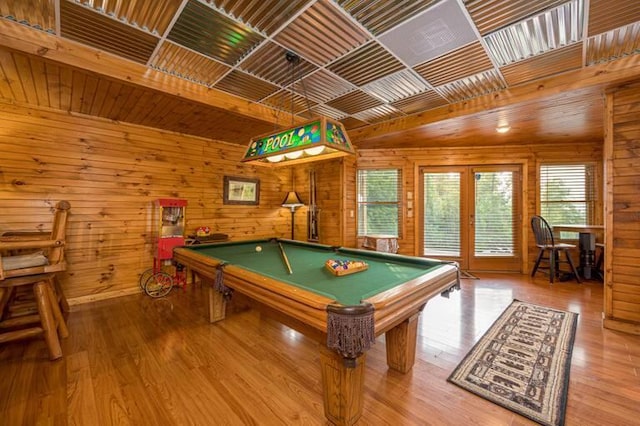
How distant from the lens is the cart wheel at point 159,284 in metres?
3.88

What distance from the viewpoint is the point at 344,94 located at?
11.0 feet

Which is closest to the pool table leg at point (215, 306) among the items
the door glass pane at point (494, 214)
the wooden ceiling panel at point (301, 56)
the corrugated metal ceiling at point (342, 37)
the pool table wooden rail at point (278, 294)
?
the pool table wooden rail at point (278, 294)

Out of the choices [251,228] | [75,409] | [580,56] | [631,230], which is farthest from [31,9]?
[631,230]

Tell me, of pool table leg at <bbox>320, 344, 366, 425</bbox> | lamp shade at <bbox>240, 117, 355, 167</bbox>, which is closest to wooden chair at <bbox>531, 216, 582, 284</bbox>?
lamp shade at <bbox>240, 117, 355, 167</bbox>

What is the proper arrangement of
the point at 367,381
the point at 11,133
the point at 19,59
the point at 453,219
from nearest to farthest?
1. the point at 367,381
2. the point at 19,59
3. the point at 11,133
4. the point at 453,219

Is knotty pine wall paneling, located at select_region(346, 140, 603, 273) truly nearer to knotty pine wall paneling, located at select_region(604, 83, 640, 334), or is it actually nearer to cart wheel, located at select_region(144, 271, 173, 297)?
knotty pine wall paneling, located at select_region(604, 83, 640, 334)

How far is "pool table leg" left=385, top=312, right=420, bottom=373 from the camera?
1.92 m

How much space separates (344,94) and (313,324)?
287cm

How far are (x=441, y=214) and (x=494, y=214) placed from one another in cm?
95

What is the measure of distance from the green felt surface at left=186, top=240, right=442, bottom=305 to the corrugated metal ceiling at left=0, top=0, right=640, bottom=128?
74.3 inches

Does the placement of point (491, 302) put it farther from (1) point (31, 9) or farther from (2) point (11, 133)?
(2) point (11, 133)

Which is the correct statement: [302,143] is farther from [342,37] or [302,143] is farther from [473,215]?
[473,215]

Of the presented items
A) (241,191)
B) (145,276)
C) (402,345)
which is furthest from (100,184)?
(402,345)

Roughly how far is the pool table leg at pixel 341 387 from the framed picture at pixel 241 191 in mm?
4120
